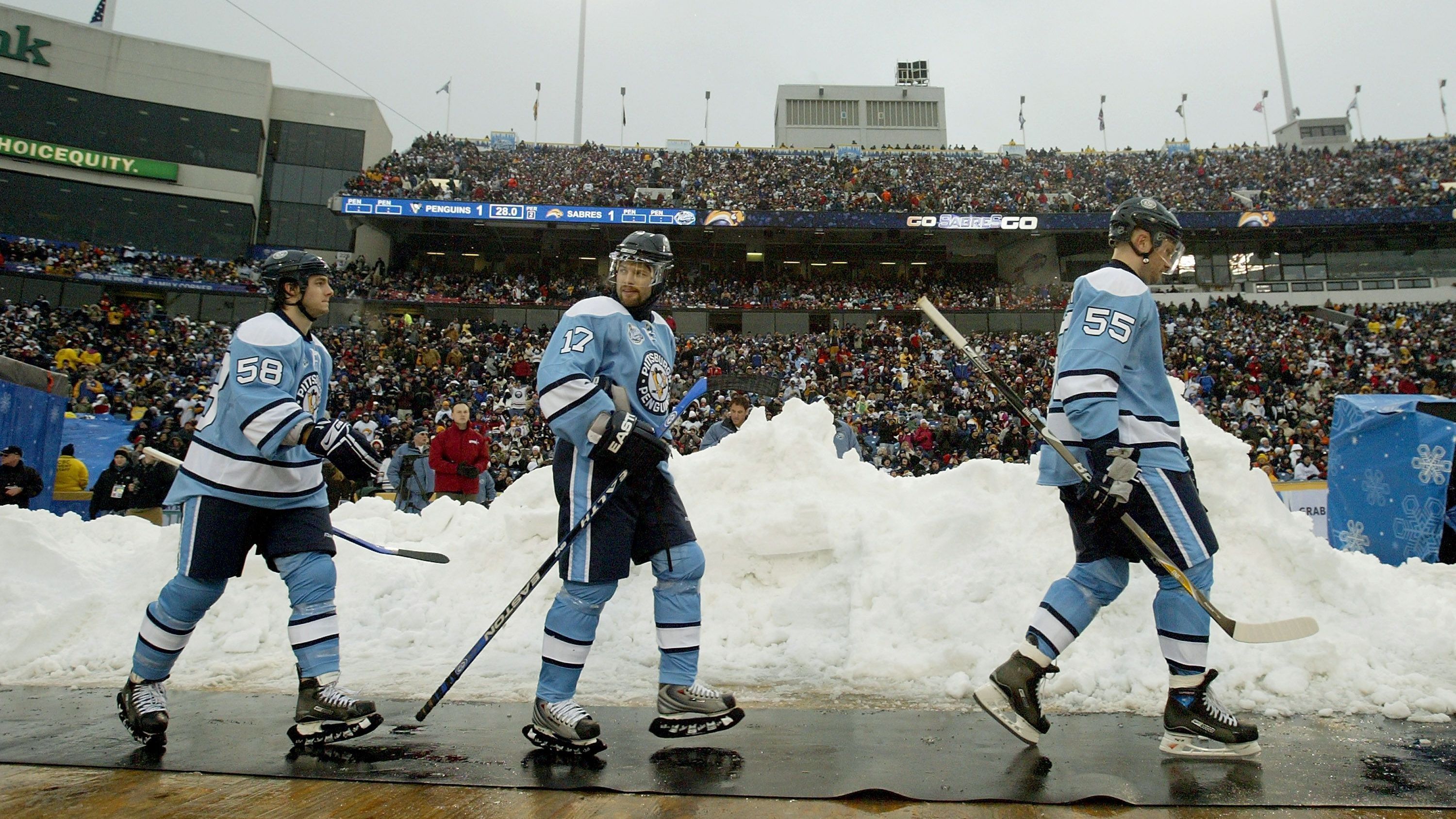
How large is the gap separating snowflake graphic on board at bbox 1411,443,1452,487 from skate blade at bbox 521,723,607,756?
6926 millimetres

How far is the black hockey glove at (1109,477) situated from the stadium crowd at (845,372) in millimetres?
10321

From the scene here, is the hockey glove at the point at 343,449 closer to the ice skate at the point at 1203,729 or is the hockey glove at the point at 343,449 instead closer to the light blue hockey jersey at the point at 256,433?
the light blue hockey jersey at the point at 256,433

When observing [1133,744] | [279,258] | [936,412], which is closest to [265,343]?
[279,258]

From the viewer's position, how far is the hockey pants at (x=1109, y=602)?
9.55 ft

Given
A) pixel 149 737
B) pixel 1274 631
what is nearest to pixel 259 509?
pixel 149 737

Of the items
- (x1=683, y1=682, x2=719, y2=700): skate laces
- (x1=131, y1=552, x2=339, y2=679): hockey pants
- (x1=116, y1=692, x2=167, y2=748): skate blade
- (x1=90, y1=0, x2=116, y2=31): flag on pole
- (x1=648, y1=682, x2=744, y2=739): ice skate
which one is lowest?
(x1=116, y1=692, x2=167, y2=748): skate blade

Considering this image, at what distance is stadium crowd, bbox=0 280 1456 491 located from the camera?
1562cm

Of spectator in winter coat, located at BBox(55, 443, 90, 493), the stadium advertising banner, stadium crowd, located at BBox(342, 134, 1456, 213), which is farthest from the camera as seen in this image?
stadium crowd, located at BBox(342, 134, 1456, 213)

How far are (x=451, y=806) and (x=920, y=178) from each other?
34.5 m

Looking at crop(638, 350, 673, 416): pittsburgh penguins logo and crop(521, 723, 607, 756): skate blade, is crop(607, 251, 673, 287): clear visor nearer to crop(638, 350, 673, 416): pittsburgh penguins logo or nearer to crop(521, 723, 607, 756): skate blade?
crop(638, 350, 673, 416): pittsburgh penguins logo

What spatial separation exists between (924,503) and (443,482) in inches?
198

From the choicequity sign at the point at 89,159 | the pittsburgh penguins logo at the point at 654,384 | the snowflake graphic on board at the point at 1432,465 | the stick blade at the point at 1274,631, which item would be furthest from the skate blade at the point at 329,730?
the choicequity sign at the point at 89,159

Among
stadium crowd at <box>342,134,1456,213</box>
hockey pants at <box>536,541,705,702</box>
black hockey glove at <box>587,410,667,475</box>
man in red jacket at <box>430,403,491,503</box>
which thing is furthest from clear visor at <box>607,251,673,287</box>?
stadium crowd at <box>342,134,1456,213</box>

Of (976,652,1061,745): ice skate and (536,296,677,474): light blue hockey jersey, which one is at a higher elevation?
(536,296,677,474): light blue hockey jersey
